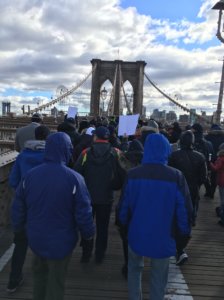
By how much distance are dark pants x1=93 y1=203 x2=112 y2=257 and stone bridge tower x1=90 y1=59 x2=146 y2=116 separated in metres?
61.8

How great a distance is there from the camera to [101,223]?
4902mm

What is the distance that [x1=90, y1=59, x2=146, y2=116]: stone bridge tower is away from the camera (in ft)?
221

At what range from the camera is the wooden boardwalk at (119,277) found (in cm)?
413

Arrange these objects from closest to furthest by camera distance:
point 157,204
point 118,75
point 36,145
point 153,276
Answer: point 157,204 → point 153,276 → point 36,145 → point 118,75

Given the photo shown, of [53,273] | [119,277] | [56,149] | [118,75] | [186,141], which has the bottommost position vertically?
[119,277]

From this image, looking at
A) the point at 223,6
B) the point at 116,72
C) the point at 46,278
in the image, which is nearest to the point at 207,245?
the point at 46,278

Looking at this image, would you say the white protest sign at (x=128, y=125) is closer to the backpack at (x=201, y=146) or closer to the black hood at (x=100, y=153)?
the backpack at (x=201, y=146)

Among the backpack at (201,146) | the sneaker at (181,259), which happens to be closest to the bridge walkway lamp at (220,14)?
the backpack at (201,146)

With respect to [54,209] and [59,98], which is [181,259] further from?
[59,98]

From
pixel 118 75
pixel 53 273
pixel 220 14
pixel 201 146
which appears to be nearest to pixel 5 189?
pixel 53 273

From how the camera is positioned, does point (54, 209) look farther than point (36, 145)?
No

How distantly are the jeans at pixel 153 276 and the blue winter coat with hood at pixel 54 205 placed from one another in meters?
0.53

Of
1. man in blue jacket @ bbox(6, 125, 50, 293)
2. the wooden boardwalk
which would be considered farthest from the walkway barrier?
man in blue jacket @ bbox(6, 125, 50, 293)

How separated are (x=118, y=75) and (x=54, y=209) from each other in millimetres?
65996
